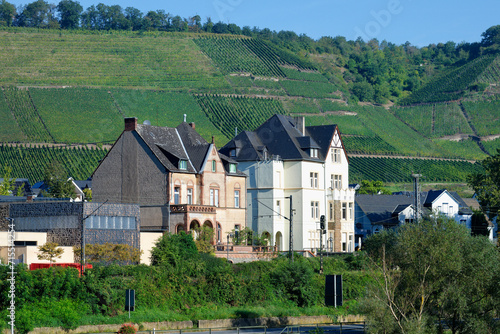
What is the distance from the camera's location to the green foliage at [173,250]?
52875mm

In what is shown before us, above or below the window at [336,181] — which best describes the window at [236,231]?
below

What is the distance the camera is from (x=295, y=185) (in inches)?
2849

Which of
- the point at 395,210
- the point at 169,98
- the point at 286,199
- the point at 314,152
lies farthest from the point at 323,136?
the point at 169,98

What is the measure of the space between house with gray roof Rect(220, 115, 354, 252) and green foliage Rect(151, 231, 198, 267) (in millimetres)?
16813

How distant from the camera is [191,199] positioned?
63.9m

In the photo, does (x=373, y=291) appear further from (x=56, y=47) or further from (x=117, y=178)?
(x=56, y=47)

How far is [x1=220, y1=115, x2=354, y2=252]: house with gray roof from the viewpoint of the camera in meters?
71.9

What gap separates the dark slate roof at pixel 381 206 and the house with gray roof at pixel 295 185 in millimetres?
15968

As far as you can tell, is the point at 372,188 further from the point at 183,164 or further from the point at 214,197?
the point at 183,164

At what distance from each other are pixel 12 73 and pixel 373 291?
13549 centimetres

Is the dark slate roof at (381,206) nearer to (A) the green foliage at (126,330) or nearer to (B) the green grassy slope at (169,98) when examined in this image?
(B) the green grassy slope at (169,98)

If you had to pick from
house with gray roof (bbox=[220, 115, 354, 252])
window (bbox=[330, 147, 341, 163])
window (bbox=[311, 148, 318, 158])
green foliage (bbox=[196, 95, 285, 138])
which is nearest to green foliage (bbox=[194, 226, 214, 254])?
house with gray roof (bbox=[220, 115, 354, 252])

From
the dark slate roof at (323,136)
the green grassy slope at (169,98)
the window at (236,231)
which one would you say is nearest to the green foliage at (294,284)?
the window at (236,231)

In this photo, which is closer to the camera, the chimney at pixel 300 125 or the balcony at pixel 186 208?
the balcony at pixel 186 208
